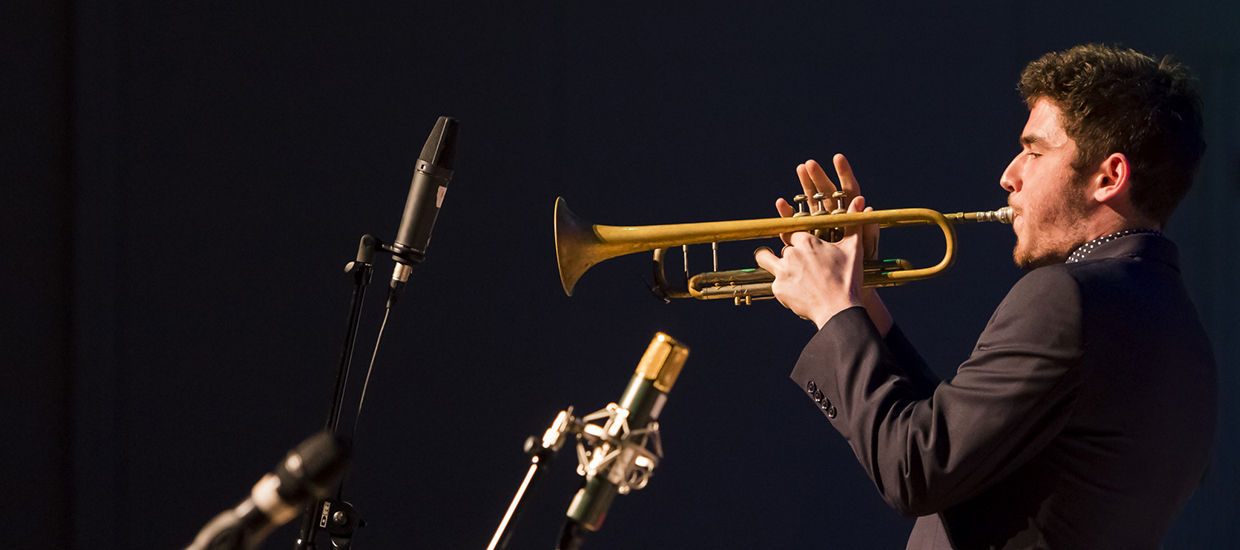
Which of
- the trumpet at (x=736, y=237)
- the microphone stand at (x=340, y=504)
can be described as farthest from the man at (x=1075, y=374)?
the microphone stand at (x=340, y=504)

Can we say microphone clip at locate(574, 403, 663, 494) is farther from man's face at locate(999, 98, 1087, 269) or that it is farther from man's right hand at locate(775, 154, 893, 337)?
man's right hand at locate(775, 154, 893, 337)

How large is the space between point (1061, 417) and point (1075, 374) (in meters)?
0.07

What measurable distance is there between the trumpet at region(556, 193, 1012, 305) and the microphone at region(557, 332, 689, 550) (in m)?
1.09

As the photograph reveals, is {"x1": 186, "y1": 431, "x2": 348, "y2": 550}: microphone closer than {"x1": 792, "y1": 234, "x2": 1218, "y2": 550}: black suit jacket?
Yes

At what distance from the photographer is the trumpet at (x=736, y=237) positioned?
1833mm

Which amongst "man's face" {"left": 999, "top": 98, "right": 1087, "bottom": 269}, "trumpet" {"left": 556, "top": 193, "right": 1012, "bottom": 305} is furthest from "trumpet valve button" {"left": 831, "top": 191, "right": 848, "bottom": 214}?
"man's face" {"left": 999, "top": 98, "right": 1087, "bottom": 269}

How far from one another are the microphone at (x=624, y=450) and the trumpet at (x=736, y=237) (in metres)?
1.09

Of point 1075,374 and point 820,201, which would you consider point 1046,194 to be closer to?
point 1075,374

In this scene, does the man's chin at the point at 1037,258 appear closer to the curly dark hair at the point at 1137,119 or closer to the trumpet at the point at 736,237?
the curly dark hair at the point at 1137,119

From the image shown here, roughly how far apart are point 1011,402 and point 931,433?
11cm

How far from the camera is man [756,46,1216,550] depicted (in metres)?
1.20

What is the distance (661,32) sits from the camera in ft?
9.70

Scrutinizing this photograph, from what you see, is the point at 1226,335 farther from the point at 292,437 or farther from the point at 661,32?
the point at 292,437

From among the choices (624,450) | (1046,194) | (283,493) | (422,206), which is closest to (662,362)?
(624,450)
